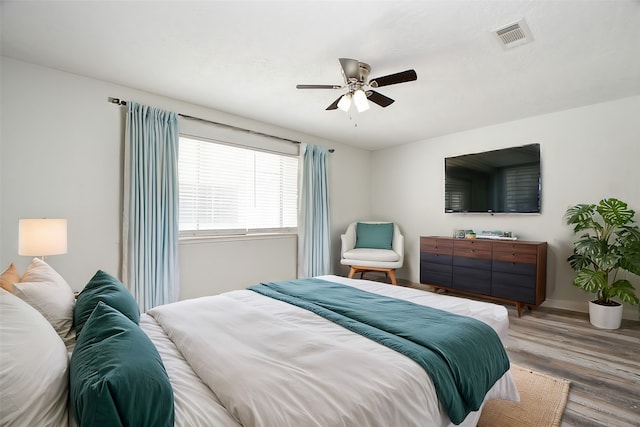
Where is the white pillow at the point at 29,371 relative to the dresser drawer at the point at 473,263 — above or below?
above

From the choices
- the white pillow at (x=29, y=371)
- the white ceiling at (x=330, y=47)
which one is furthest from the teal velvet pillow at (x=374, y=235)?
the white pillow at (x=29, y=371)

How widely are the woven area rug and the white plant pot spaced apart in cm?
154

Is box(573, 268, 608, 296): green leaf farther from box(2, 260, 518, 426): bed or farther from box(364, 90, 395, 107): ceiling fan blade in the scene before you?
box(364, 90, 395, 107): ceiling fan blade

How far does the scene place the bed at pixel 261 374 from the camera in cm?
89

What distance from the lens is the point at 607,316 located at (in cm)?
308

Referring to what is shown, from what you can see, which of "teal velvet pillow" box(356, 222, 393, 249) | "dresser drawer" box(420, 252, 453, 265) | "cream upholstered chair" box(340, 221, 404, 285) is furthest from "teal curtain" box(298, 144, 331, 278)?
"dresser drawer" box(420, 252, 453, 265)

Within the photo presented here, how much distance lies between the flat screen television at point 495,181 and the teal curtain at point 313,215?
189 centimetres

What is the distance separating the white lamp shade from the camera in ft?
7.07

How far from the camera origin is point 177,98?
340cm

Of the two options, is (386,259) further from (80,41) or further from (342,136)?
(80,41)

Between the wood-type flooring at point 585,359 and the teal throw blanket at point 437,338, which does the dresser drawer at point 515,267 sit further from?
the teal throw blanket at point 437,338

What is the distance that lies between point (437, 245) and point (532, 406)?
258 centimetres

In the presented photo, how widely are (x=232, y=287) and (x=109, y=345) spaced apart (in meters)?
3.03

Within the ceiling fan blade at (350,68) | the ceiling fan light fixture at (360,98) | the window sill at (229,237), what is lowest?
the window sill at (229,237)
